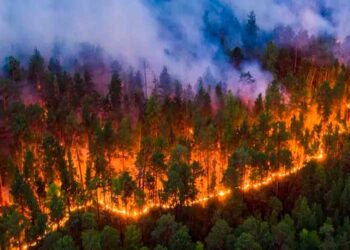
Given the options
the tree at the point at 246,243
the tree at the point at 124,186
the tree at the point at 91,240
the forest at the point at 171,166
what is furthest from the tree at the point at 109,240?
the tree at the point at 246,243

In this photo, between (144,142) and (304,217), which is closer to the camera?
(304,217)

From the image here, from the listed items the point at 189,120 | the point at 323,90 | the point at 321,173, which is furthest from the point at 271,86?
the point at 321,173

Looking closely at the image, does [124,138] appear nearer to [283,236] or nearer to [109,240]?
[109,240]

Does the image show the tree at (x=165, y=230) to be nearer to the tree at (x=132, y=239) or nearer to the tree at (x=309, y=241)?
the tree at (x=132, y=239)

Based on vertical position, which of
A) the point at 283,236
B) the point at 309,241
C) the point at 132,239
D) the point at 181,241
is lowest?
the point at 309,241

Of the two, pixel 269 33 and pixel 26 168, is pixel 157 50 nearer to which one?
pixel 269 33

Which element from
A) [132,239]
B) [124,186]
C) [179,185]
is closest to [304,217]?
[179,185]

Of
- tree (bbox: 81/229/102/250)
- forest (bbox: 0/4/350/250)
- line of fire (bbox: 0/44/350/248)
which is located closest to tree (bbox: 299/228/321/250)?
forest (bbox: 0/4/350/250)
